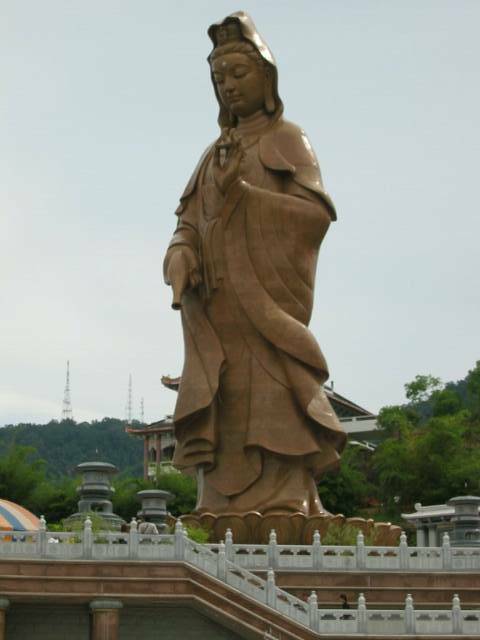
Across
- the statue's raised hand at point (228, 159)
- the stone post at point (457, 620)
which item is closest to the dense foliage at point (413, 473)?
the statue's raised hand at point (228, 159)

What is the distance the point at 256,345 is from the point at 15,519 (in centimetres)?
582

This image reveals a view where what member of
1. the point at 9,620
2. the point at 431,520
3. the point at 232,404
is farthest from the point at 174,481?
the point at 9,620

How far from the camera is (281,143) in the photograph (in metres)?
32.8

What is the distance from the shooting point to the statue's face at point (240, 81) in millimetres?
32656

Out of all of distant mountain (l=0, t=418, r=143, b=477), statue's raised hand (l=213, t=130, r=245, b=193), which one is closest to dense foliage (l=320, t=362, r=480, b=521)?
statue's raised hand (l=213, t=130, r=245, b=193)

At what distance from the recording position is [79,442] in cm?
10706

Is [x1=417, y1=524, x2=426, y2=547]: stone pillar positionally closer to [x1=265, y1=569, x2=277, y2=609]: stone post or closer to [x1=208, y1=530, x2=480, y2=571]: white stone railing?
[x1=208, y1=530, x2=480, y2=571]: white stone railing

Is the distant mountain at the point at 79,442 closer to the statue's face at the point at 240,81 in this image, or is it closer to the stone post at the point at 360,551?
the statue's face at the point at 240,81

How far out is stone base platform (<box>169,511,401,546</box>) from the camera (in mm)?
30141

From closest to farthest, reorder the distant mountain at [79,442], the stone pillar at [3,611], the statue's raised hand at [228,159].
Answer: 1. the stone pillar at [3,611]
2. the statue's raised hand at [228,159]
3. the distant mountain at [79,442]

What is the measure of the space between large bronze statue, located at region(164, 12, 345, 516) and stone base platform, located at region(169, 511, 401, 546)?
2.04ft

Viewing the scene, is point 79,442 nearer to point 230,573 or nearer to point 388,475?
point 388,475

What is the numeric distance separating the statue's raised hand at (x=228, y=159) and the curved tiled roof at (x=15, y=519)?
22.4ft

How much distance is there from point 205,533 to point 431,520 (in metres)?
15.9
